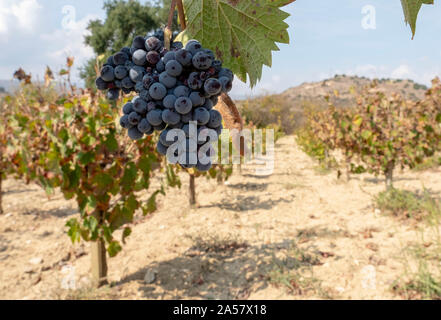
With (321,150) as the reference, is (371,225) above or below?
below

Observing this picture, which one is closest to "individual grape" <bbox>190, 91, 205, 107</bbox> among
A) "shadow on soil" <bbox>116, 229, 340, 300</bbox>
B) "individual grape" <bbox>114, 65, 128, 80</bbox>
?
"individual grape" <bbox>114, 65, 128, 80</bbox>

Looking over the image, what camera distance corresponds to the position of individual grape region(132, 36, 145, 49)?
2.49ft

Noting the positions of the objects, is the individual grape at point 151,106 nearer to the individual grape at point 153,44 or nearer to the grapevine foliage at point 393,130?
the individual grape at point 153,44

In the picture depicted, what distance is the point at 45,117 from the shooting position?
144 inches

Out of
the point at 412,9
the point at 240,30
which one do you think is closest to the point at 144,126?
the point at 240,30

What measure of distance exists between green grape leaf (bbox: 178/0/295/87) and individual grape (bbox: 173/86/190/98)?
171 mm

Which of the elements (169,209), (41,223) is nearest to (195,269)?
(169,209)

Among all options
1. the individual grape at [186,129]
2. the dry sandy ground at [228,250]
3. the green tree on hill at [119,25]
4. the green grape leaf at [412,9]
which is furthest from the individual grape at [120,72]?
the green tree on hill at [119,25]

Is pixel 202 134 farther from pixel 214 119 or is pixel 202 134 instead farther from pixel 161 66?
pixel 161 66

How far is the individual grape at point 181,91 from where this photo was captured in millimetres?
694

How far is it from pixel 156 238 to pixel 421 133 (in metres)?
5.31

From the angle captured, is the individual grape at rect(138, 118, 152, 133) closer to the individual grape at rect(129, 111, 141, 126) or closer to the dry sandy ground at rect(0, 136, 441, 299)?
the individual grape at rect(129, 111, 141, 126)
